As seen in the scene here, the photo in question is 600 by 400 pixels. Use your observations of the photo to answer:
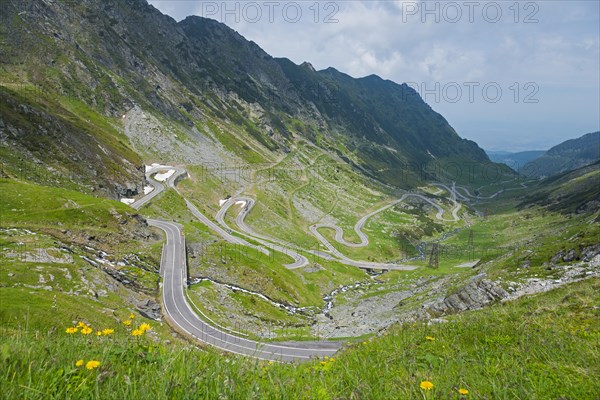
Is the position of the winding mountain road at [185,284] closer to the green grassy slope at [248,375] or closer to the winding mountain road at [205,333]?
the winding mountain road at [205,333]

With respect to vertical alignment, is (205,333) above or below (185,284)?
below

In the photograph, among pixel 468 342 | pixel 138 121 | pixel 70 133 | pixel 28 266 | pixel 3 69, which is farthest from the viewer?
pixel 138 121

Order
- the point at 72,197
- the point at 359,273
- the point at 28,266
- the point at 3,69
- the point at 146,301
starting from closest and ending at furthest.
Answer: the point at 28,266
the point at 146,301
the point at 72,197
the point at 359,273
the point at 3,69

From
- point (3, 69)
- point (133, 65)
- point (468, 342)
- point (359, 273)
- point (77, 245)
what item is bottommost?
point (359, 273)

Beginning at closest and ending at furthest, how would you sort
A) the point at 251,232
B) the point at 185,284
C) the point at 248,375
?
the point at 248,375 → the point at 185,284 → the point at 251,232

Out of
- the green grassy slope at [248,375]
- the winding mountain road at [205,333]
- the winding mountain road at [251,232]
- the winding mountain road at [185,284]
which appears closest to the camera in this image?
the green grassy slope at [248,375]

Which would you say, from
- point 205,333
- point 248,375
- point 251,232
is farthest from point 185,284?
point 251,232

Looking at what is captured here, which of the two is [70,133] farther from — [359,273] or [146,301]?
[359,273]

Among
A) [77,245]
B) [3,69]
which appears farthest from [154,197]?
[3,69]

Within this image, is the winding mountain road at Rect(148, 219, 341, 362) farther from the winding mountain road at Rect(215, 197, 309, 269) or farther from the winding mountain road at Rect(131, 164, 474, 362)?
the winding mountain road at Rect(215, 197, 309, 269)

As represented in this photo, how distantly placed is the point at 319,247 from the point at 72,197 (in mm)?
81066

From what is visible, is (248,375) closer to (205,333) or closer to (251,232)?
(205,333)

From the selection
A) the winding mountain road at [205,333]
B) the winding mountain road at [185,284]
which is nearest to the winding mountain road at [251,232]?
the winding mountain road at [185,284]

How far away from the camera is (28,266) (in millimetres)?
36156
